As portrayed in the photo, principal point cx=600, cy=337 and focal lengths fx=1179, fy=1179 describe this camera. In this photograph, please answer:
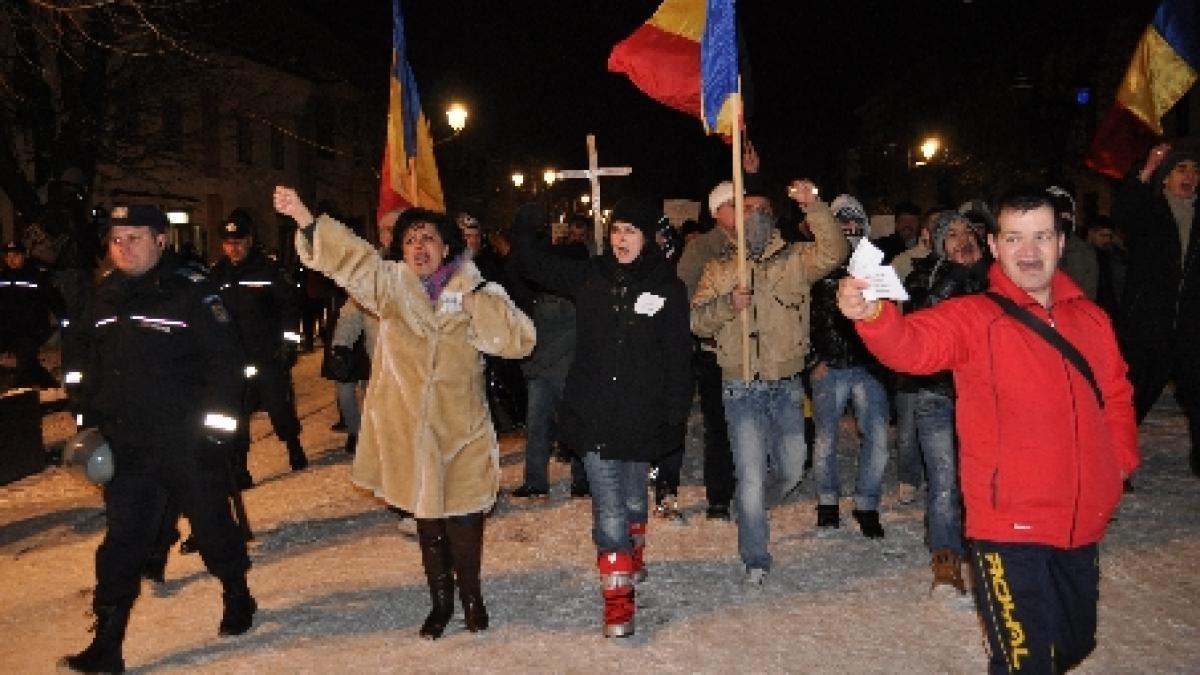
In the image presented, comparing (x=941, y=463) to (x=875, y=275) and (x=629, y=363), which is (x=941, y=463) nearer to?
(x=629, y=363)

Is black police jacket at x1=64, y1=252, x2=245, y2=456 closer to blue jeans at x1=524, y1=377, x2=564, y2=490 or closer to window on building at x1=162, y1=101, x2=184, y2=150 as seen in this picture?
blue jeans at x1=524, y1=377, x2=564, y2=490

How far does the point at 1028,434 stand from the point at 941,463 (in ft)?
8.53

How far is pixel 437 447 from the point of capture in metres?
5.54

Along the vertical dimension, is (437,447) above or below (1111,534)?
above

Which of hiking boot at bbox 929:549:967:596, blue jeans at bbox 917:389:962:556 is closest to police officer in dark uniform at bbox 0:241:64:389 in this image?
blue jeans at bbox 917:389:962:556

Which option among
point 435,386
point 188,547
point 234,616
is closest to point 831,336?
point 435,386

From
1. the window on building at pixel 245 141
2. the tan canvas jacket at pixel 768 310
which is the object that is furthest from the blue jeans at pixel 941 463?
the window on building at pixel 245 141

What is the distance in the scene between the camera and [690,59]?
281 inches

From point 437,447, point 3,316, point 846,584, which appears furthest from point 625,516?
point 3,316

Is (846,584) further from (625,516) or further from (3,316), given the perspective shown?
(3,316)

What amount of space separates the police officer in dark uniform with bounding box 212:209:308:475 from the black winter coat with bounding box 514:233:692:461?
3230 millimetres

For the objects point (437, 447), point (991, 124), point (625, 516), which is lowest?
point (625, 516)

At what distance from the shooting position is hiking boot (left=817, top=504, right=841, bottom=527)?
296 inches

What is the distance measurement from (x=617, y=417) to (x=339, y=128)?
37205 mm
